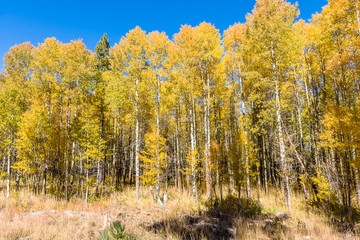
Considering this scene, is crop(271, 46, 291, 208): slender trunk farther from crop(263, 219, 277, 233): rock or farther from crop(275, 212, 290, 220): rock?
crop(263, 219, 277, 233): rock

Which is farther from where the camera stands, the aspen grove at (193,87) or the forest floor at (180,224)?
the aspen grove at (193,87)

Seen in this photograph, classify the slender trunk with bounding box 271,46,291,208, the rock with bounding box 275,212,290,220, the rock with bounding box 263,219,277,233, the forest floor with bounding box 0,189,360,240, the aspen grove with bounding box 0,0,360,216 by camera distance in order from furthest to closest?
the aspen grove with bounding box 0,0,360,216 → the slender trunk with bounding box 271,46,291,208 → the rock with bounding box 275,212,290,220 → the rock with bounding box 263,219,277,233 → the forest floor with bounding box 0,189,360,240

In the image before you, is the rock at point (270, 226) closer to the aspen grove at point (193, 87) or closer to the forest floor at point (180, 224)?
the forest floor at point (180, 224)

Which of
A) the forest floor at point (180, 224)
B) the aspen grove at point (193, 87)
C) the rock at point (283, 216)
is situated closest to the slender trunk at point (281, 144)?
the aspen grove at point (193, 87)

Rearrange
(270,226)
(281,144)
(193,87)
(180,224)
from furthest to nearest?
(193,87) → (281,144) → (270,226) → (180,224)

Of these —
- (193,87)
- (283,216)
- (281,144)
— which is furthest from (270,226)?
(193,87)

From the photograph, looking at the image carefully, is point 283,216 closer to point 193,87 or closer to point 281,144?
point 281,144

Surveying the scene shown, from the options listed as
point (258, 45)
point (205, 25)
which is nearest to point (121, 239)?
point (258, 45)

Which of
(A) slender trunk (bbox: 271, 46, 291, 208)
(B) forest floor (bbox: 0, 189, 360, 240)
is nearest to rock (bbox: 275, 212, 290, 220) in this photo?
(B) forest floor (bbox: 0, 189, 360, 240)

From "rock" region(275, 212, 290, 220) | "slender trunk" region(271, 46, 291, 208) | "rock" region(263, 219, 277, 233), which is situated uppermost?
"slender trunk" region(271, 46, 291, 208)

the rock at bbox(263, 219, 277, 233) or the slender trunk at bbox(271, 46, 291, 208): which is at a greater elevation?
the slender trunk at bbox(271, 46, 291, 208)

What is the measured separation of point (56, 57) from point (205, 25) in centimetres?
1115

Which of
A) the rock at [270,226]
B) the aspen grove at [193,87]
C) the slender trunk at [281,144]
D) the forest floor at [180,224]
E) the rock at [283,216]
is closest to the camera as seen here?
the forest floor at [180,224]

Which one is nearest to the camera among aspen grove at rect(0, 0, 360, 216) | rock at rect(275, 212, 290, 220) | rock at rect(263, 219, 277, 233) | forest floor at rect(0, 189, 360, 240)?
forest floor at rect(0, 189, 360, 240)
